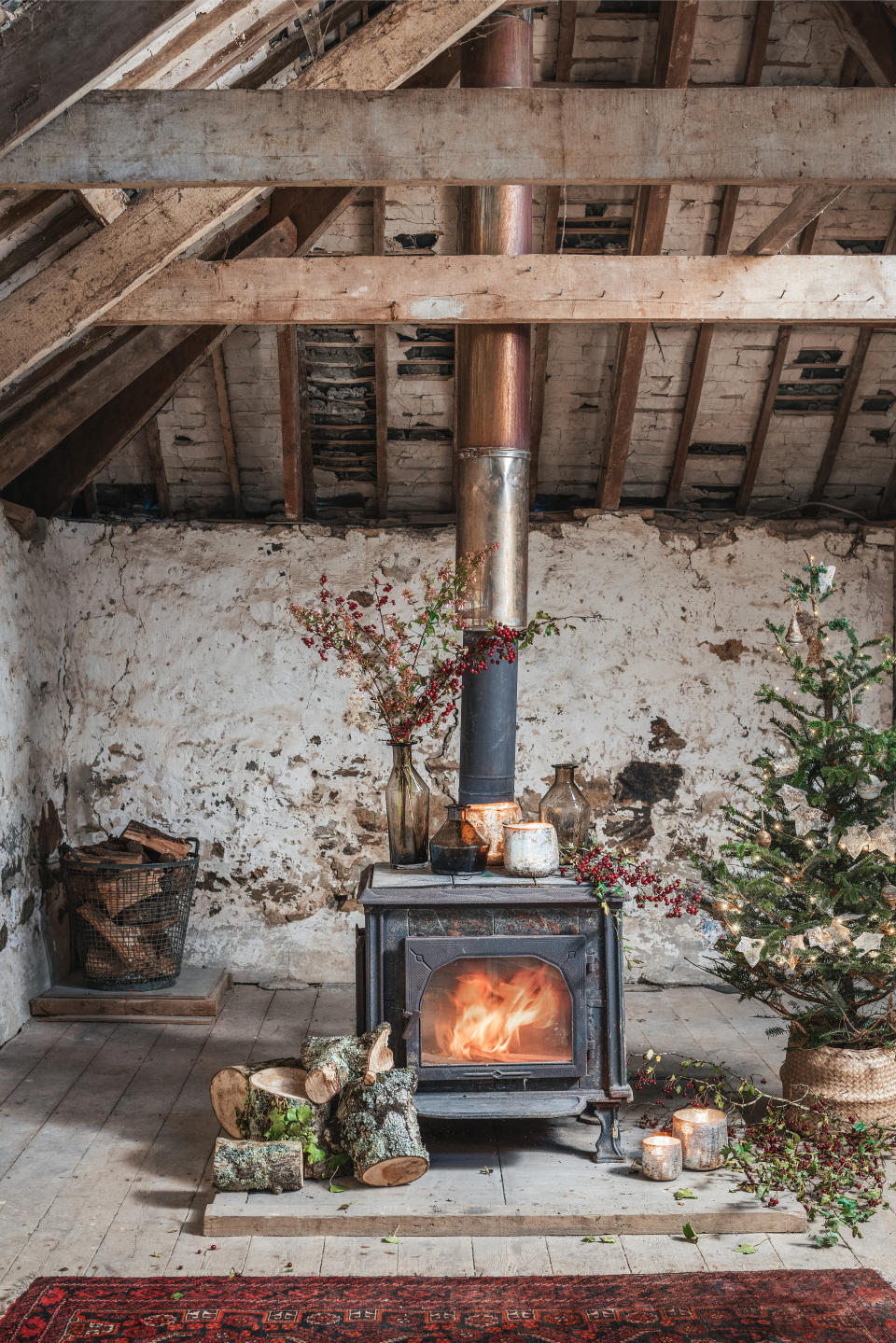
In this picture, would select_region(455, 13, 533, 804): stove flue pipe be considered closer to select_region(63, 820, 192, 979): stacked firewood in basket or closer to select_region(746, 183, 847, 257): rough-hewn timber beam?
select_region(746, 183, 847, 257): rough-hewn timber beam

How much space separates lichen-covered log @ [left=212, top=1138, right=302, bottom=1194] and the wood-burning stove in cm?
39

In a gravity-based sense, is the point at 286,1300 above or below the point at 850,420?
below

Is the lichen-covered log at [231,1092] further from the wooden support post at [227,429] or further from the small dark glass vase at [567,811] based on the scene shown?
the wooden support post at [227,429]

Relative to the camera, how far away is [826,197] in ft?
10.5

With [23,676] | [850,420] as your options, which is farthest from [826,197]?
[23,676]

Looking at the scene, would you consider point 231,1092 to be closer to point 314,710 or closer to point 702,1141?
point 702,1141

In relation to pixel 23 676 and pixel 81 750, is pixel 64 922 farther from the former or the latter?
pixel 23 676

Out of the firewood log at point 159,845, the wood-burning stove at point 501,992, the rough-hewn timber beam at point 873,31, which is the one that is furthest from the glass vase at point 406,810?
the rough-hewn timber beam at point 873,31

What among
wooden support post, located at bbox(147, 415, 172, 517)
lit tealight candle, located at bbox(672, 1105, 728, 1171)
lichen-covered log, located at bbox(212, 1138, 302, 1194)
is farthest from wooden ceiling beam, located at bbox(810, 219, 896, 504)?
lichen-covered log, located at bbox(212, 1138, 302, 1194)

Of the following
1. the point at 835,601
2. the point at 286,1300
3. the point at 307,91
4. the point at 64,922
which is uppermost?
the point at 307,91

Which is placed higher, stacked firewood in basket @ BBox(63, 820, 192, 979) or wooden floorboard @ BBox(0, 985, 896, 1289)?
stacked firewood in basket @ BBox(63, 820, 192, 979)

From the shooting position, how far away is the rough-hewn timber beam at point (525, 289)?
12.1ft

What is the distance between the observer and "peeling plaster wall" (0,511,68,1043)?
477 centimetres

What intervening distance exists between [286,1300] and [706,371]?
13.1 feet
